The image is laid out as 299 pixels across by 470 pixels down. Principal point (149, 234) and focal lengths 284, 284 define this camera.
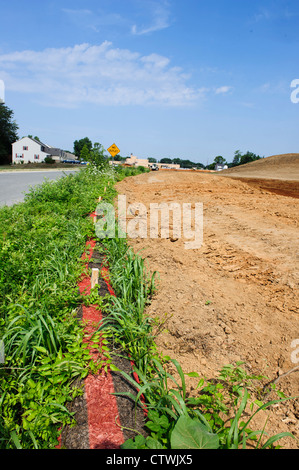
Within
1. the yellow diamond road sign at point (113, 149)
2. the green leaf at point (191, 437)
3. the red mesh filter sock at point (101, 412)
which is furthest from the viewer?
the yellow diamond road sign at point (113, 149)

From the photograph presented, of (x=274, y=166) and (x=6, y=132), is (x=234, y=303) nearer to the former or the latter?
(x=274, y=166)

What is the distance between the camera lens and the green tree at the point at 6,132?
2012 inches

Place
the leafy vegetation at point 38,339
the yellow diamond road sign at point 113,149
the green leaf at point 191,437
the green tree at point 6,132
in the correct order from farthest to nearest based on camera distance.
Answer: the green tree at point 6,132 < the yellow diamond road sign at point 113,149 < the leafy vegetation at point 38,339 < the green leaf at point 191,437

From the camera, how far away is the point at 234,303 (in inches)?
137

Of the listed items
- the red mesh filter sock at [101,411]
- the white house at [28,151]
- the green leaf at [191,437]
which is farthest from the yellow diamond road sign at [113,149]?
the white house at [28,151]

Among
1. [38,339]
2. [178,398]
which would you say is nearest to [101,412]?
[178,398]

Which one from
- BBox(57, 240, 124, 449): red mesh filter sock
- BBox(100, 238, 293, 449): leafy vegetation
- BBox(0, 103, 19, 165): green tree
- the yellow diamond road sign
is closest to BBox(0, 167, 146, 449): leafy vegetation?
BBox(57, 240, 124, 449): red mesh filter sock

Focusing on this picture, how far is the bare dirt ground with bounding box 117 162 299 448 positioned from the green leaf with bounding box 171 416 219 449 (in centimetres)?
63

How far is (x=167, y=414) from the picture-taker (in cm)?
194

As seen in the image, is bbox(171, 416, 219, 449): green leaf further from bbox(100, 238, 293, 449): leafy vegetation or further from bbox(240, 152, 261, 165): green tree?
bbox(240, 152, 261, 165): green tree

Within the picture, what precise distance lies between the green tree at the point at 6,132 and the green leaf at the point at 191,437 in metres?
56.8

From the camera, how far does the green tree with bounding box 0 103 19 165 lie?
168ft

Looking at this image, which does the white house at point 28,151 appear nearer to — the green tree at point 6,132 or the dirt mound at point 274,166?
the green tree at point 6,132

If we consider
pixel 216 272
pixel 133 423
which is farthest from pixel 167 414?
pixel 216 272
